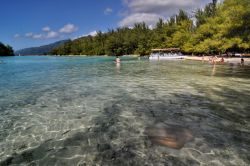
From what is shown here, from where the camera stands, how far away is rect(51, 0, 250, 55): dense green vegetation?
49.9 metres

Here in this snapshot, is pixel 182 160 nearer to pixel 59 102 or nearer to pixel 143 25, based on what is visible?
pixel 59 102

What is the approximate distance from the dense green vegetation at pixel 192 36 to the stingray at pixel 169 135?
46736 mm

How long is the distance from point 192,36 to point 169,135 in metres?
71.2

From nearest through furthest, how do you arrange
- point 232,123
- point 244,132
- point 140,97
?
1. point 244,132
2. point 232,123
3. point 140,97

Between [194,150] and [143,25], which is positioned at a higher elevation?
[143,25]

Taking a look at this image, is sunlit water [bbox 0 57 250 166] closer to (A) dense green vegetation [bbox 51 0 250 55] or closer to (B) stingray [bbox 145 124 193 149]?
(B) stingray [bbox 145 124 193 149]

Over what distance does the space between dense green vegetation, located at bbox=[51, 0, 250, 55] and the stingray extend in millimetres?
46736

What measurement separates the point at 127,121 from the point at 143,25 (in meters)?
123

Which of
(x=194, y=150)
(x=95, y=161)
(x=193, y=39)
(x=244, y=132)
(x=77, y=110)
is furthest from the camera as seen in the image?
(x=193, y=39)

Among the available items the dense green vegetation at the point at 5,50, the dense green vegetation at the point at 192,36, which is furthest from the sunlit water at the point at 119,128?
the dense green vegetation at the point at 5,50

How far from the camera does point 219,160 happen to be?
6469 millimetres

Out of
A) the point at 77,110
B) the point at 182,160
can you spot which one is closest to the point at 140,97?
the point at 77,110

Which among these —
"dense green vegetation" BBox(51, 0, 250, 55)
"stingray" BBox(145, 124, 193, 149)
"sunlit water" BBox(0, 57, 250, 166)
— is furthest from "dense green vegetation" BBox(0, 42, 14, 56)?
"stingray" BBox(145, 124, 193, 149)

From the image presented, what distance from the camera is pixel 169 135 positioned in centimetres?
816
